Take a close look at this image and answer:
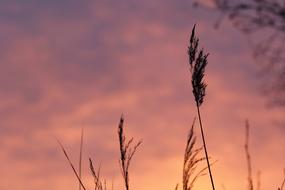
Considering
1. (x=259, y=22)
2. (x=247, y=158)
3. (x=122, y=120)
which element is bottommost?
(x=247, y=158)

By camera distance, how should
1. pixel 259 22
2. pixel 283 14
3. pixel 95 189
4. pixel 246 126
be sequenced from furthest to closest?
pixel 95 189
pixel 246 126
pixel 259 22
pixel 283 14

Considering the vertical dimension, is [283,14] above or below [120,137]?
below

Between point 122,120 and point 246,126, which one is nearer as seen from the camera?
point 246,126

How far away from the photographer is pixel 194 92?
4348mm

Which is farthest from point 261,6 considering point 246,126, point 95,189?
point 95,189

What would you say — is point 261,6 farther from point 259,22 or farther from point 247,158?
point 247,158

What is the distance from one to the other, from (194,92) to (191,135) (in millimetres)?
402

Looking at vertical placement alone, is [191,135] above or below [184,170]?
above

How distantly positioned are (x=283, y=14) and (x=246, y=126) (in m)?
1.03

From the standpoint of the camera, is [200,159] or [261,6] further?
[200,159]

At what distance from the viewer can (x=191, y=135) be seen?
4.11 metres

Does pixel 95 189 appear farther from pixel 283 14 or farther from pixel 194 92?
pixel 283 14

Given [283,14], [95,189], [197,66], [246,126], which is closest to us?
[283,14]

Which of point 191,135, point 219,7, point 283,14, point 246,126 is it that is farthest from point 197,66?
point 283,14
